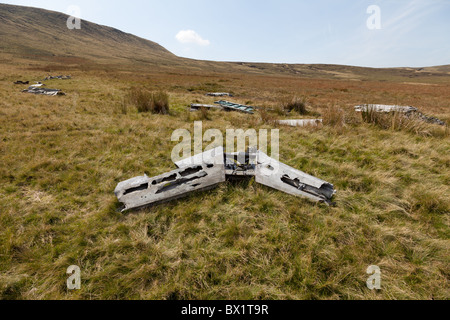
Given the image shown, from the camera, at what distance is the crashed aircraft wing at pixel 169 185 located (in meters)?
3.29

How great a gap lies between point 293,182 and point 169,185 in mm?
2307

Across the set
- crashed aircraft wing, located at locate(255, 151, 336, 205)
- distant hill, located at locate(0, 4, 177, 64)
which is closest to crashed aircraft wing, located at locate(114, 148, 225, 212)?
crashed aircraft wing, located at locate(255, 151, 336, 205)

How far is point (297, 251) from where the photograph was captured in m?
2.47

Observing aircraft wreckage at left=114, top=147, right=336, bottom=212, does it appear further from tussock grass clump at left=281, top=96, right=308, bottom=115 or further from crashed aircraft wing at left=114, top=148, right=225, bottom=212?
tussock grass clump at left=281, top=96, right=308, bottom=115

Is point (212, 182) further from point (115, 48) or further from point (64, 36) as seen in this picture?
point (64, 36)

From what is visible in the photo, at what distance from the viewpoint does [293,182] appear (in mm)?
3598

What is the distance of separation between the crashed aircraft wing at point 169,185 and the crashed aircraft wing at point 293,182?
836mm

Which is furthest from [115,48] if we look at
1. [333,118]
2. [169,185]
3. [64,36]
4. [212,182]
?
[212,182]

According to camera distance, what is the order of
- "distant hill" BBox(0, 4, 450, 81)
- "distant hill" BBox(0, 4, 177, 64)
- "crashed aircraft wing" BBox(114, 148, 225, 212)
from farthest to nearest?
"distant hill" BBox(0, 4, 450, 81) → "distant hill" BBox(0, 4, 177, 64) → "crashed aircraft wing" BBox(114, 148, 225, 212)

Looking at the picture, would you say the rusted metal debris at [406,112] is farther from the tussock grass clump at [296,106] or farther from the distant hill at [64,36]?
the distant hill at [64,36]

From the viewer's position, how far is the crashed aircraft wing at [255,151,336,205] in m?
3.38

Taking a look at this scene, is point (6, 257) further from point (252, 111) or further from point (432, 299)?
point (252, 111)

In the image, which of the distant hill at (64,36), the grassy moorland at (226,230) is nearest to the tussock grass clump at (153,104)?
the grassy moorland at (226,230)

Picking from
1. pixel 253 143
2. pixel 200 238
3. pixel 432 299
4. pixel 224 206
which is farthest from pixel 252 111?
pixel 432 299
